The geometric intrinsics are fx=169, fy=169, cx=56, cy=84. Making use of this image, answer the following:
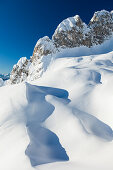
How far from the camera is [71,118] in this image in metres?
5.55

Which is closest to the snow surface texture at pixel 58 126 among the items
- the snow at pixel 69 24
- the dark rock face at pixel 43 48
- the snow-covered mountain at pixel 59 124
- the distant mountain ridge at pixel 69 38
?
the snow-covered mountain at pixel 59 124

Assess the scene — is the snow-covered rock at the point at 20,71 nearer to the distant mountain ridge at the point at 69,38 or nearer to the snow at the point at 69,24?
the distant mountain ridge at the point at 69,38

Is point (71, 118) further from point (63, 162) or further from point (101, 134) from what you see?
point (63, 162)

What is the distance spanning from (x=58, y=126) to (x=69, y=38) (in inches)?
1490

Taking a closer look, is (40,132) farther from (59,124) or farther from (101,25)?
(101,25)

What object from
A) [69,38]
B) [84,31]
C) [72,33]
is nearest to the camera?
[69,38]

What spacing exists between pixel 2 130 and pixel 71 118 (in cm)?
225

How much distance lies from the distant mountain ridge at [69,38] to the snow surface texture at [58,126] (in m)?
26.5

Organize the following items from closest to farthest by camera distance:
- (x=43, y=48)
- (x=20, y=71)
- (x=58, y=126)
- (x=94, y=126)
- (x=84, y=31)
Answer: (x=94, y=126) → (x=58, y=126) → (x=43, y=48) → (x=20, y=71) → (x=84, y=31)

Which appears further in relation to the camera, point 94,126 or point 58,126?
point 58,126

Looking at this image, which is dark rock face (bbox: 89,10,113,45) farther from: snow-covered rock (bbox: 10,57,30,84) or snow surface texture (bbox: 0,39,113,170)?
snow surface texture (bbox: 0,39,113,170)

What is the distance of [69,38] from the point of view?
134ft

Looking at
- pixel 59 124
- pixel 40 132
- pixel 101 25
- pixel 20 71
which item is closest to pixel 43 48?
pixel 20 71

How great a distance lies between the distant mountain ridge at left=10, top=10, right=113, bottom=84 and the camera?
121ft
